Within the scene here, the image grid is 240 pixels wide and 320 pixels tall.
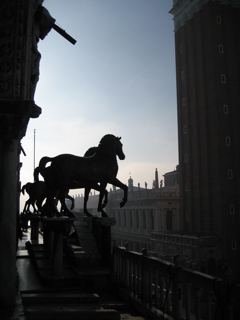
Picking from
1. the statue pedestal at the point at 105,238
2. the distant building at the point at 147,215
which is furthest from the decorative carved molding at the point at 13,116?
the distant building at the point at 147,215

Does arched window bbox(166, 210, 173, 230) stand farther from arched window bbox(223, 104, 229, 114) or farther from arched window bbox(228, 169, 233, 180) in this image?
arched window bbox(223, 104, 229, 114)

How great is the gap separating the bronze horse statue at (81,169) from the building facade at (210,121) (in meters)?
29.3

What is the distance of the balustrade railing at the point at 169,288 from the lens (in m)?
3.71

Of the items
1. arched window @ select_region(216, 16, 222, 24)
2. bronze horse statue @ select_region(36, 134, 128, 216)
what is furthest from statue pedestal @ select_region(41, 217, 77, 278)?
arched window @ select_region(216, 16, 222, 24)

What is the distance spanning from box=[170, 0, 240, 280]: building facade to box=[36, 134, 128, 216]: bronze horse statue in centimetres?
2927

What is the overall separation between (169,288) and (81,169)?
3.04 m

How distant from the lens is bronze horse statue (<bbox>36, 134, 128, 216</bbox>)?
22.6 feet

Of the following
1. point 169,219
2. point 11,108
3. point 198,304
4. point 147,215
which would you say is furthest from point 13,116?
point 147,215

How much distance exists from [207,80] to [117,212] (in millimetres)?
37548

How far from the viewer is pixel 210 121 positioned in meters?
38.2

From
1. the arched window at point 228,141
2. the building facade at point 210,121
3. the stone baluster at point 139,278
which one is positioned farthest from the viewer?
the arched window at point 228,141

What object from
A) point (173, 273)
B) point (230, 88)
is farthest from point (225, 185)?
point (173, 273)

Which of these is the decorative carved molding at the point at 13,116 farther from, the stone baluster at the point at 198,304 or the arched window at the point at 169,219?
the arched window at the point at 169,219

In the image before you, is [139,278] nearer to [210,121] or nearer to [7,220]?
[7,220]
